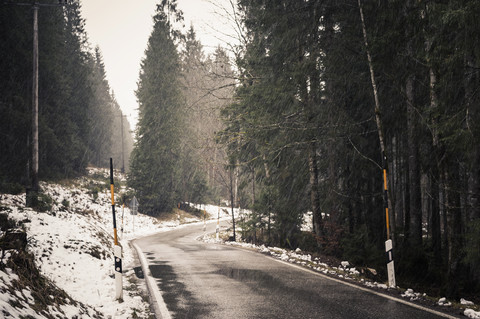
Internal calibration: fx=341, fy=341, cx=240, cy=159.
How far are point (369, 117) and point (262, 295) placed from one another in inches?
332

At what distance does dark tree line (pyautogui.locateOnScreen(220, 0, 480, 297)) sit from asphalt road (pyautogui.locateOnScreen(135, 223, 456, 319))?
102 inches

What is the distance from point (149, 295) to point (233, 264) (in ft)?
13.9

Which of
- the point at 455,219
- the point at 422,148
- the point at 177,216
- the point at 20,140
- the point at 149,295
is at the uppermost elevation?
the point at 20,140

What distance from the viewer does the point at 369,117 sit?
1260cm

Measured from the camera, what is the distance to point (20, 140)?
993 inches

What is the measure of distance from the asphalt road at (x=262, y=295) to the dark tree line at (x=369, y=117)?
2594 millimetres

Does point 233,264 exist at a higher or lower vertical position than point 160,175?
lower

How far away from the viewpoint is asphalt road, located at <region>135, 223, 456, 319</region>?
18.2 ft

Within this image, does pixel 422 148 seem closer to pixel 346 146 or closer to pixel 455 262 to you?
pixel 346 146

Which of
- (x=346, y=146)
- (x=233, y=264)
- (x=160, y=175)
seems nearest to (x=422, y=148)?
(x=346, y=146)

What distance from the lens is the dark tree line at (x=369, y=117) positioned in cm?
752

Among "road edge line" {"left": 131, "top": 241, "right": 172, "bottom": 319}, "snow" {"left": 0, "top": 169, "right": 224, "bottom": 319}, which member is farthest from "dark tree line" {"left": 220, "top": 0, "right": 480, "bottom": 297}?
"snow" {"left": 0, "top": 169, "right": 224, "bottom": 319}

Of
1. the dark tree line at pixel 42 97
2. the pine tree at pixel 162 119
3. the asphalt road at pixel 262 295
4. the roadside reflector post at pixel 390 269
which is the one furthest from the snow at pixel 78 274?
the pine tree at pixel 162 119

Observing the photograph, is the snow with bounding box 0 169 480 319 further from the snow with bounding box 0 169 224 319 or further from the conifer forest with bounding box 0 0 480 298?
the conifer forest with bounding box 0 0 480 298
